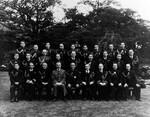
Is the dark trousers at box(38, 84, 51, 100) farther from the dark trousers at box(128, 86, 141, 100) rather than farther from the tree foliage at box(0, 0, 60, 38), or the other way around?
the tree foliage at box(0, 0, 60, 38)

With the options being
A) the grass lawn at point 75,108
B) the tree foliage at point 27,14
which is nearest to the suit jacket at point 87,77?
the grass lawn at point 75,108

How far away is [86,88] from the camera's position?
28.1 ft

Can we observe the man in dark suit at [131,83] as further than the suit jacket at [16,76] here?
Yes

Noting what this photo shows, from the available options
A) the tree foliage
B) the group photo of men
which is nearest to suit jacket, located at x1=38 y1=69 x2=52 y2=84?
the group photo of men

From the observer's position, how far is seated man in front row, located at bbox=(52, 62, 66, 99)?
8320 mm

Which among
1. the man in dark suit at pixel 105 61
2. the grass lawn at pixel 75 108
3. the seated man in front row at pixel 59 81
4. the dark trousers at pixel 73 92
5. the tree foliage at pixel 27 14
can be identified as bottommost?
the grass lawn at pixel 75 108

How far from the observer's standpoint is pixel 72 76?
8586 millimetres

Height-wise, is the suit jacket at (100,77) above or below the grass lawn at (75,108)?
above

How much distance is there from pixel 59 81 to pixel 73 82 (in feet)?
1.29

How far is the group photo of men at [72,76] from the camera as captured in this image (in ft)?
27.8

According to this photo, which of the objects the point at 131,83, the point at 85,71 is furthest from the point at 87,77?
the point at 131,83

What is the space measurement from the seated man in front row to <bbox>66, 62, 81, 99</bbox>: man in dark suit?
0.17 m

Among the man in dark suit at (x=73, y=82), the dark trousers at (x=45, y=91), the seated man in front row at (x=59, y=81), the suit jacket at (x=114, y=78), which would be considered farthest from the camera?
the suit jacket at (x=114, y=78)

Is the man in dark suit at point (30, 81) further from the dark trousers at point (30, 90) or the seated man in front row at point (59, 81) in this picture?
the seated man in front row at point (59, 81)
